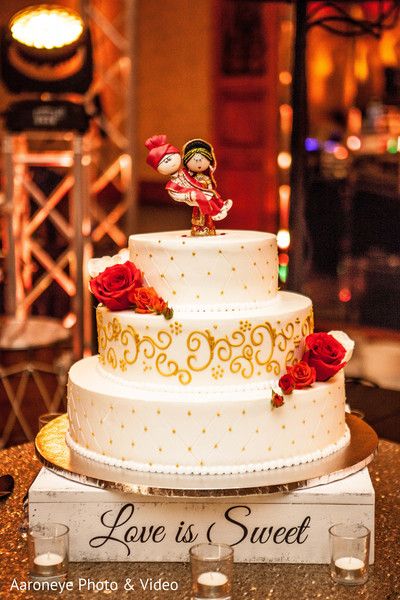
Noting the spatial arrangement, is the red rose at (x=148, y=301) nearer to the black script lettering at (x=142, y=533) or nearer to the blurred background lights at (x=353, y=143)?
the black script lettering at (x=142, y=533)

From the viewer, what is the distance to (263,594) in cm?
259

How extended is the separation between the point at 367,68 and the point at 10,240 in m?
7.29

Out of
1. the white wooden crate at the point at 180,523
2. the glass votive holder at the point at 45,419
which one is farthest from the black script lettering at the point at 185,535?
the glass votive holder at the point at 45,419

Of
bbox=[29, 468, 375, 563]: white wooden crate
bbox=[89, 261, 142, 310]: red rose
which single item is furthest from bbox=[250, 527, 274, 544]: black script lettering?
bbox=[89, 261, 142, 310]: red rose

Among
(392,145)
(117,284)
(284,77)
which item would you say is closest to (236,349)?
(117,284)

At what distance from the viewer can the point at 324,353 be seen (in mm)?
2871

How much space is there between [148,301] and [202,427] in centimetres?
39

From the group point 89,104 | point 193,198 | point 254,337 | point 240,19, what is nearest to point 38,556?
point 254,337

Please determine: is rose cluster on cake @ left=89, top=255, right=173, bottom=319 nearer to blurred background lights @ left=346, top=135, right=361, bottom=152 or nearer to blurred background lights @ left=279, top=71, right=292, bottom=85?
blurred background lights @ left=279, top=71, right=292, bottom=85

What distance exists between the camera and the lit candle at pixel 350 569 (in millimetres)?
2619

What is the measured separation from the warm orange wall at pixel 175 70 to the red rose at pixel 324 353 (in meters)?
7.16

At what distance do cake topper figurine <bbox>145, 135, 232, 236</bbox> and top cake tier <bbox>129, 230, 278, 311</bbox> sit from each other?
0.40ft

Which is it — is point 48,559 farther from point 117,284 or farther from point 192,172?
point 192,172

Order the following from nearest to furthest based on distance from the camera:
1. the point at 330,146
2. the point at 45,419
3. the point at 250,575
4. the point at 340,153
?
1. the point at 250,575
2. the point at 45,419
3. the point at 340,153
4. the point at 330,146
